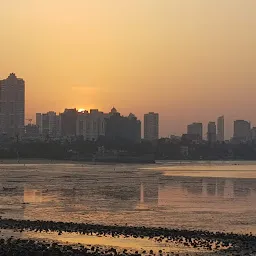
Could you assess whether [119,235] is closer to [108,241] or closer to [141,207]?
[108,241]

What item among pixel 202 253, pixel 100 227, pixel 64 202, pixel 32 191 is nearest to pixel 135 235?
pixel 100 227

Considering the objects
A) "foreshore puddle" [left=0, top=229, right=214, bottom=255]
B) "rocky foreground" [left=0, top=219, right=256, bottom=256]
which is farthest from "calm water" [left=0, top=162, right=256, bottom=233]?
"foreshore puddle" [left=0, top=229, right=214, bottom=255]

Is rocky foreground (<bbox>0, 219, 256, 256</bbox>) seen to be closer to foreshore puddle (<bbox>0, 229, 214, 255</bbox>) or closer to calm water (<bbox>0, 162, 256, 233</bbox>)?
foreshore puddle (<bbox>0, 229, 214, 255</bbox>)

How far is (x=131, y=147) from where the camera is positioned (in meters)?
161

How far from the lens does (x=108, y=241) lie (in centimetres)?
1916

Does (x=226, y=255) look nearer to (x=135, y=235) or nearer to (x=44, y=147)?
(x=135, y=235)

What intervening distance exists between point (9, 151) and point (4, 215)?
389ft

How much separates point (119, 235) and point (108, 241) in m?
1.37

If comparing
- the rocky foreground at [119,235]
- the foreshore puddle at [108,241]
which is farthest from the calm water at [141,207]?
the foreshore puddle at [108,241]

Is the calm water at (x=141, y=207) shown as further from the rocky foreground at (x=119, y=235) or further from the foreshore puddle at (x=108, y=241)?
the foreshore puddle at (x=108, y=241)

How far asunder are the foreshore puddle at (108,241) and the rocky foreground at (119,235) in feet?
1.00

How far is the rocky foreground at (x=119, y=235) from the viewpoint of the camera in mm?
16594

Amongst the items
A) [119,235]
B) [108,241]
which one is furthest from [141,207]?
[108,241]

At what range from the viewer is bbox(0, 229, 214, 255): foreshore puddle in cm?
1775
